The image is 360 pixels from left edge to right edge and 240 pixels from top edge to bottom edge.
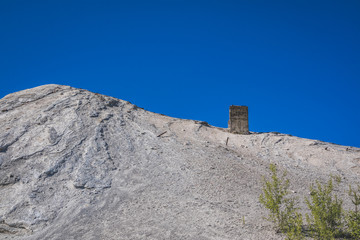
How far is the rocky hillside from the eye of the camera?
838 cm

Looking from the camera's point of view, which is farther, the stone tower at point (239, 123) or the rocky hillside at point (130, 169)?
the stone tower at point (239, 123)

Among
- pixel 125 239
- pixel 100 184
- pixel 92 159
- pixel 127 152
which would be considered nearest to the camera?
pixel 125 239

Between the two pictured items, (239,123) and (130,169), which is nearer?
(130,169)

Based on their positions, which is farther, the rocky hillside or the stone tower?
the stone tower

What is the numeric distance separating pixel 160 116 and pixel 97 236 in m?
9.55

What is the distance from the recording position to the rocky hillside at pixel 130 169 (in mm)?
8375

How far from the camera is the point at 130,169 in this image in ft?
36.1

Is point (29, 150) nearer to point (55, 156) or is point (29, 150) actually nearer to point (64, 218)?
point (55, 156)

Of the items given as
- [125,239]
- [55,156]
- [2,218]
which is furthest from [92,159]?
[125,239]

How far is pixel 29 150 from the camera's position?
1169 centimetres

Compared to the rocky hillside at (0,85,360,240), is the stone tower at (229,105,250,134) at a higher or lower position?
higher

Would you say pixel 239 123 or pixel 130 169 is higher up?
pixel 239 123

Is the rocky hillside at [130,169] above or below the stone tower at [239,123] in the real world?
below

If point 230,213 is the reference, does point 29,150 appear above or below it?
above
